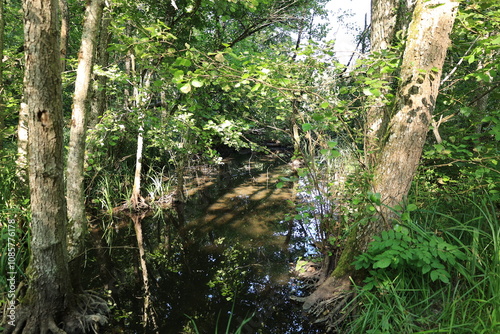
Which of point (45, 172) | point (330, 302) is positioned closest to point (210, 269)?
point (330, 302)

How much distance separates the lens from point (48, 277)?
237cm

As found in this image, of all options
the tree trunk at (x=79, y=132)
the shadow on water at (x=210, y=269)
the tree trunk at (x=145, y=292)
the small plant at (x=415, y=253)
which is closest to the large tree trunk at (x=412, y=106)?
the small plant at (x=415, y=253)

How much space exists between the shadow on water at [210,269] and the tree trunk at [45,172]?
31.8 inches

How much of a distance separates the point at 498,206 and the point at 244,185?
720 cm

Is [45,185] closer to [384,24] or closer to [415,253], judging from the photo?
[415,253]

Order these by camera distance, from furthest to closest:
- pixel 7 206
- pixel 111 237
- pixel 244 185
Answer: pixel 244 185
pixel 111 237
pixel 7 206

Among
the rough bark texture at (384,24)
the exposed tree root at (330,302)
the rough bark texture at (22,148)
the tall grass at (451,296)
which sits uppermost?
the rough bark texture at (384,24)

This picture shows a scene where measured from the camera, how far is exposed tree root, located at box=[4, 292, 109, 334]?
2.32 metres

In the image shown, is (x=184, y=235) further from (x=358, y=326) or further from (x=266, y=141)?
(x=266, y=141)

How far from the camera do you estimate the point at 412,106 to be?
2.44m

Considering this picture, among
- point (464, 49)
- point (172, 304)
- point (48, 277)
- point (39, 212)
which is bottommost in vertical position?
point (172, 304)

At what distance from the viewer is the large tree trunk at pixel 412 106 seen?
238 cm

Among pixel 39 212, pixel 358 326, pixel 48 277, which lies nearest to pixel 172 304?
pixel 48 277

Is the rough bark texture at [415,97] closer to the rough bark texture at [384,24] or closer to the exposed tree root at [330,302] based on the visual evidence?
the exposed tree root at [330,302]
